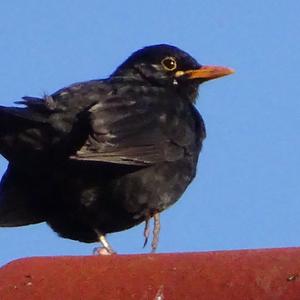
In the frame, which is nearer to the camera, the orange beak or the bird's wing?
the bird's wing

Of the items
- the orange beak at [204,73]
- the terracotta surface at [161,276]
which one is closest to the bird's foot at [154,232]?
the orange beak at [204,73]

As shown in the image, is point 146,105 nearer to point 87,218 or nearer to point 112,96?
point 112,96

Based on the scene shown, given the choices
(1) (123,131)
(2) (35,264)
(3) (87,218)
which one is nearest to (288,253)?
(2) (35,264)

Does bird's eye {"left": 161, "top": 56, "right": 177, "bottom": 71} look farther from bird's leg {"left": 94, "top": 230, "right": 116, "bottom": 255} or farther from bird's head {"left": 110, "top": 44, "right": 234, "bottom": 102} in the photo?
bird's leg {"left": 94, "top": 230, "right": 116, "bottom": 255}

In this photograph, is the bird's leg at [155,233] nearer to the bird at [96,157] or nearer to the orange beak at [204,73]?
the bird at [96,157]

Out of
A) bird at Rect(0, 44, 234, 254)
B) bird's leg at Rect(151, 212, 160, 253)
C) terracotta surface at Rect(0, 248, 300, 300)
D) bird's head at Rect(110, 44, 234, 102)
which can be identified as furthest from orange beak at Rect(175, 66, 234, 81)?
terracotta surface at Rect(0, 248, 300, 300)

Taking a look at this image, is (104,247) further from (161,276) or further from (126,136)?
(161,276)
